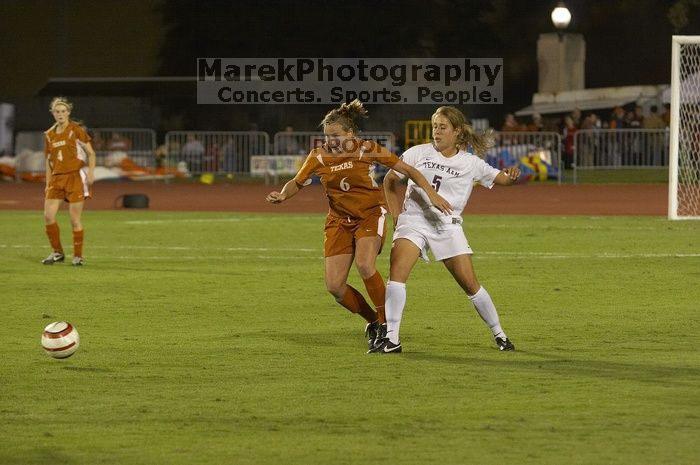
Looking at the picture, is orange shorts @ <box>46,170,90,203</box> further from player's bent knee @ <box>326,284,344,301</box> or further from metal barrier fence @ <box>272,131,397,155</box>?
metal barrier fence @ <box>272,131,397,155</box>

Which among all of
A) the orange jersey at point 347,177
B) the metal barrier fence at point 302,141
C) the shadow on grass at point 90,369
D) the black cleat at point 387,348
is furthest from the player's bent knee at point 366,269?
the metal barrier fence at point 302,141

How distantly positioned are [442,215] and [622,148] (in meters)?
26.8

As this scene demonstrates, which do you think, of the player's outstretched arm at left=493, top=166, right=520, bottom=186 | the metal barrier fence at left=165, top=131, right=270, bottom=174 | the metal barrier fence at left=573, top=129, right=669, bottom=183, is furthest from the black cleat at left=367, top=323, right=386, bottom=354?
the metal barrier fence at left=165, top=131, right=270, bottom=174

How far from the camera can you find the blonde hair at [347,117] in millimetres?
10586

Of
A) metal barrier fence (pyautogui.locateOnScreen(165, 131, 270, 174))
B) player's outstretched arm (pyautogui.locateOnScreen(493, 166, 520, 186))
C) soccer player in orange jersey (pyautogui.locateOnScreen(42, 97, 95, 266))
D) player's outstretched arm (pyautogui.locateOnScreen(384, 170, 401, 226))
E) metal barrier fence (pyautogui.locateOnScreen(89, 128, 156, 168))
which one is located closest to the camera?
player's outstretched arm (pyautogui.locateOnScreen(493, 166, 520, 186))

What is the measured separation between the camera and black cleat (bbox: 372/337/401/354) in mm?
10297

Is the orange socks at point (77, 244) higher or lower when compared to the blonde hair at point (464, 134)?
lower

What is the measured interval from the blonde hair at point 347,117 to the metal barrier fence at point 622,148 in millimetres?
25642

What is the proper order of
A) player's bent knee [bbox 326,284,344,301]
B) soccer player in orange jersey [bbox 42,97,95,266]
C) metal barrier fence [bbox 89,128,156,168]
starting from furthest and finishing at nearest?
1. metal barrier fence [bbox 89,128,156,168]
2. soccer player in orange jersey [bbox 42,97,95,266]
3. player's bent knee [bbox 326,284,344,301]

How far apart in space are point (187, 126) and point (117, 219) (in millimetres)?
23556

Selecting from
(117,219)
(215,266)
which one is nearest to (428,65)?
(117,219)

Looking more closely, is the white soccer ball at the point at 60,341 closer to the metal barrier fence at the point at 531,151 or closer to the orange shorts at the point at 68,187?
the orange shorts at the point at 68,187

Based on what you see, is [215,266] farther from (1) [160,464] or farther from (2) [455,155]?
(1) [160,464]

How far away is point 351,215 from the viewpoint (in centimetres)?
1092
